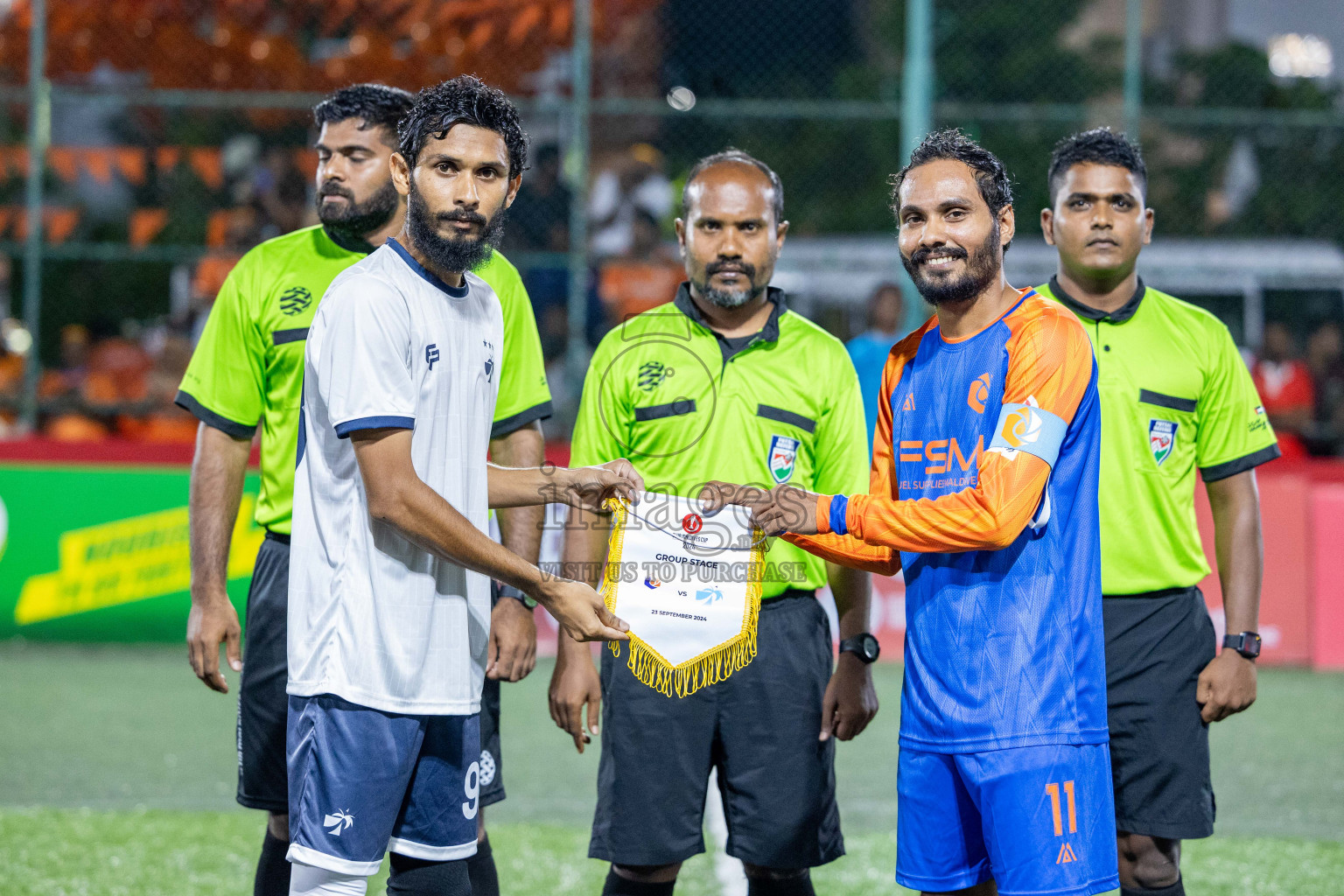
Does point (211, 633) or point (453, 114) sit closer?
point (453, 114)

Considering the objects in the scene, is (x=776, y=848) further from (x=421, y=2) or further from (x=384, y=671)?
(x=421, y=2)

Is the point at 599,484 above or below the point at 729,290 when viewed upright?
below

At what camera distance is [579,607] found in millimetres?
3111

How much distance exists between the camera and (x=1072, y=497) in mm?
3182

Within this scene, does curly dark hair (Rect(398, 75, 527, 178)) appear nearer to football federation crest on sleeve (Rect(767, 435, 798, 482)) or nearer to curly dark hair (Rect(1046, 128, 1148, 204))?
football federation crest on sleeve (Rect(767, 435, 798, 482))

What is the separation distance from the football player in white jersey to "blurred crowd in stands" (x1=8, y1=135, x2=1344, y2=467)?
6372 mm

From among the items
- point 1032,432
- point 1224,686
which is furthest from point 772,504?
point 1224,686

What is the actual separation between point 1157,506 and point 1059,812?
1201mm

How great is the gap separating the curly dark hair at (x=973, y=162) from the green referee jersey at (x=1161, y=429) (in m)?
0.83

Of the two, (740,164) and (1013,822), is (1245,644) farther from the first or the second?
(740,164)

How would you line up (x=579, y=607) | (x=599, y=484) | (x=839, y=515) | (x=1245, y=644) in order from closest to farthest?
(x=579, y=607), (x=839, y=515), (x=599, y=484), (x=1245, y=644)

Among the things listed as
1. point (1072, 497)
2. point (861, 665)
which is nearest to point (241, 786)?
point (861, 665)

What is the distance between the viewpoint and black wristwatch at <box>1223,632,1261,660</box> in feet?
12.9

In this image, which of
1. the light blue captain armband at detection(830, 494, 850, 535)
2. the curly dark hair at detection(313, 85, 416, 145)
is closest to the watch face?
the light blue captain armband at detection(830, 494, 850, 535)
